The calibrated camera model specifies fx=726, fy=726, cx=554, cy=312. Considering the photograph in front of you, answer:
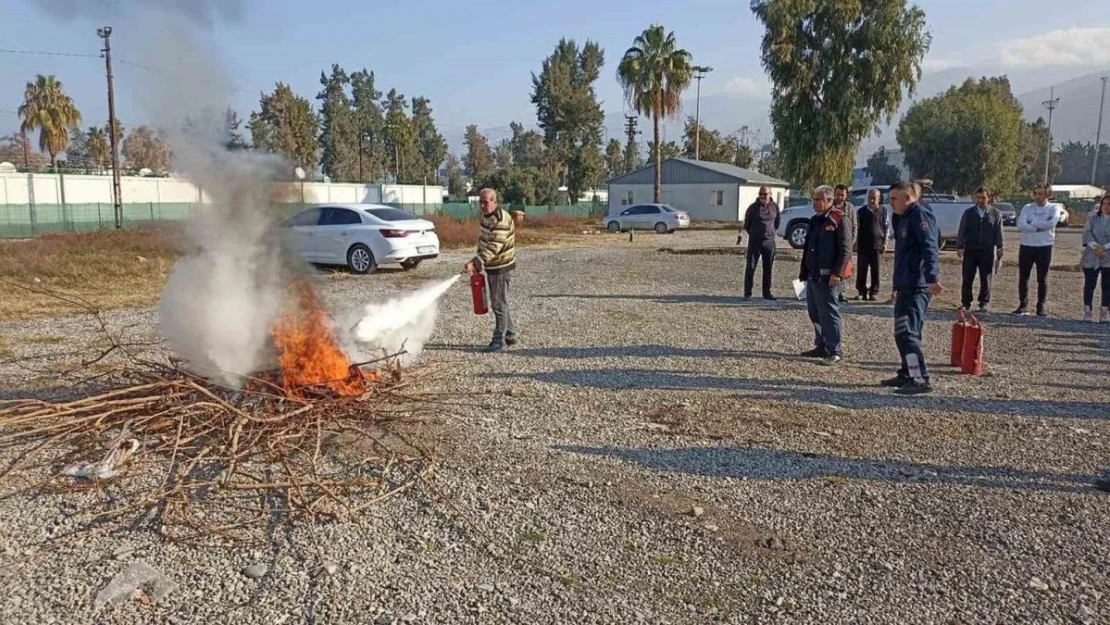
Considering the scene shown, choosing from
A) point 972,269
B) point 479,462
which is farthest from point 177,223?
point 972,269

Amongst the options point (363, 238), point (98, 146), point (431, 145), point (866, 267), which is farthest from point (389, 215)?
point (431, 145)

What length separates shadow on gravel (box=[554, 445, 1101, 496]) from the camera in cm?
426

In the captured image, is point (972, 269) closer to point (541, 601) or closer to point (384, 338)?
point (384, 338)

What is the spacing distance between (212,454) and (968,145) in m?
59.6

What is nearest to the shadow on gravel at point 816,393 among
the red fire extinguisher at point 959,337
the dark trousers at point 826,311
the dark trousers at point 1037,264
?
the red fire extinguisher at point 959,337

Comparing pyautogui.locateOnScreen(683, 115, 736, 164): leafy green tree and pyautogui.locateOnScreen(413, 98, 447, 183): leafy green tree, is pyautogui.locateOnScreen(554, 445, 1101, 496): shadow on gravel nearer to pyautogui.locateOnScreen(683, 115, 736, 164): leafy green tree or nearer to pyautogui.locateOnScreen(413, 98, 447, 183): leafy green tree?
pyautogui.locateOnScreen(683, 115, 736, 164): leafy green tree

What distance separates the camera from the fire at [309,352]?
5320 mm

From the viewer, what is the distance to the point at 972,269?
32.9 feet

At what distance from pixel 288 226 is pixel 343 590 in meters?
3.37

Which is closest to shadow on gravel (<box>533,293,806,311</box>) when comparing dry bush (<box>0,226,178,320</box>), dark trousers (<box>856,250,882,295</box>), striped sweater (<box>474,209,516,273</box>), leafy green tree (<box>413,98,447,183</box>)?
dark trousers (<box>856,250,882,295</box>)

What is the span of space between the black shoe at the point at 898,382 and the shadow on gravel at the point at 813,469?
Result: 5.88 feet

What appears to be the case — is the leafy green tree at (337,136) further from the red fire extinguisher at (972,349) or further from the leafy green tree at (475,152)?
the red fire extinguisher at (972,349)

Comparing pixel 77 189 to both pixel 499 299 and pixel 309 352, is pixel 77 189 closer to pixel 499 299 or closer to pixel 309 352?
pixel 499 299

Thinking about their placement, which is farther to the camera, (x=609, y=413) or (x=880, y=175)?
(x=880, y=175)
